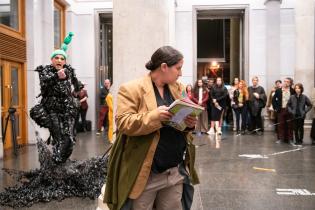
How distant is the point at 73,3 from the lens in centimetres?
1599

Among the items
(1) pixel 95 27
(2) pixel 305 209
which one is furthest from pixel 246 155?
(1) pixel 95 27

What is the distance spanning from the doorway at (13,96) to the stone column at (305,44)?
27.9 feet

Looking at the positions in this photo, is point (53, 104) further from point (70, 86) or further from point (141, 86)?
point (141, 86)

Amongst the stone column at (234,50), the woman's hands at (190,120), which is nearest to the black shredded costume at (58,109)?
the woman's hands at (190,120)

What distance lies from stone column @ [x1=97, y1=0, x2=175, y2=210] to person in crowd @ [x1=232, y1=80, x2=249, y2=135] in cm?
996

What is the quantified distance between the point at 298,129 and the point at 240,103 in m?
3.04

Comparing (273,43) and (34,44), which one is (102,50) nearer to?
(34,44)

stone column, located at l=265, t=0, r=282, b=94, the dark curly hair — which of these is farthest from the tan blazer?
stone column, located at l=265, t=0, r=282, b=94

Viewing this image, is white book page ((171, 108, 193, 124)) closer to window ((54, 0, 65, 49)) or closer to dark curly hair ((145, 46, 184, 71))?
dark curly hair ((145, 46, 184, 71))

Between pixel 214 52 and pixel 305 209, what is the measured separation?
821 inches

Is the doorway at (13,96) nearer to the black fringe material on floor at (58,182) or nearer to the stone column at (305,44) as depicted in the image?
the black fringe material on floor at (58,182)

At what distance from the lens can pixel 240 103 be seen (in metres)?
14.1

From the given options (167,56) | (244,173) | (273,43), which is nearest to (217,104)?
(273,43)

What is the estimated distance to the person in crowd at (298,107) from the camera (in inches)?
436
